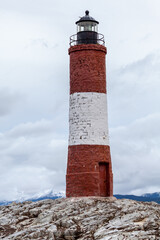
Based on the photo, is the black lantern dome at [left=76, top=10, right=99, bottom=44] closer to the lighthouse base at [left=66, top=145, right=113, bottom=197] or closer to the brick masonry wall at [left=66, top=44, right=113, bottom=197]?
the brick masonry wall at [left=66, top=44, right=113, bottom=197]

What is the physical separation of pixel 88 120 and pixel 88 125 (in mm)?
394

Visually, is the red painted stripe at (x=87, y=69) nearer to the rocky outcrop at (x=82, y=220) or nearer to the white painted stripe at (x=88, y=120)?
the white painted stripe at (x=88, y=120)

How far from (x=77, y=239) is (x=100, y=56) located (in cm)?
1580

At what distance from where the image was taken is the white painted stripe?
3666 centimetres

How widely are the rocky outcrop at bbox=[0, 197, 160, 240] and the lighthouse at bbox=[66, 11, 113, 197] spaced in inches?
Answer: 58.2

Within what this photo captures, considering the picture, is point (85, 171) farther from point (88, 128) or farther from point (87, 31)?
point (87, 31)

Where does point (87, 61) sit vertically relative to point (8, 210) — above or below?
above

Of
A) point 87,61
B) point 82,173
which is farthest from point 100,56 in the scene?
point 82,173

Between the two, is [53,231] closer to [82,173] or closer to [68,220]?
[68,220]

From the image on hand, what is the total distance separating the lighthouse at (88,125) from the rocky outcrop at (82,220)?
1.48 m

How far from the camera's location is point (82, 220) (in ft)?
102

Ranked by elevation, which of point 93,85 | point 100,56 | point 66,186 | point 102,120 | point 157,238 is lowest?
point 157,238

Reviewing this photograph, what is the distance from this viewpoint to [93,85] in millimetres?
37312

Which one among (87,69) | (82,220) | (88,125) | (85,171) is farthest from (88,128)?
(82,220)
